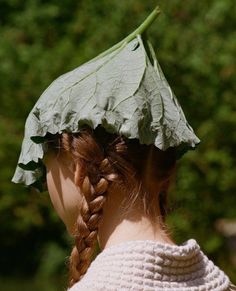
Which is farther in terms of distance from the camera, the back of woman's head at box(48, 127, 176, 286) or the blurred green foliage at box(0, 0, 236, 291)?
the blurred green foliage at box(0, 0, 236, 291)

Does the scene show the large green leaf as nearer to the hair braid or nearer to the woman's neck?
the hair braid

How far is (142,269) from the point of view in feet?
8.84

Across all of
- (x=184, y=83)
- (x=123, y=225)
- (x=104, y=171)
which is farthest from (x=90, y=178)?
(x=184, y=83)

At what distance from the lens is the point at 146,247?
2697mm

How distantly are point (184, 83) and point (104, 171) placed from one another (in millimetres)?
5149

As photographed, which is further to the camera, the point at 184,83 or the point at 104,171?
the point at 184,83

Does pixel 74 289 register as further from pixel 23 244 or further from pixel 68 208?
pixel 23 244

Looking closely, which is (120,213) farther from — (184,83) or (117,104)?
(184,83)

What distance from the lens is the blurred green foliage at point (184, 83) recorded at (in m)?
7.73

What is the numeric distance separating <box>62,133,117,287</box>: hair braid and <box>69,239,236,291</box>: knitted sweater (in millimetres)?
95

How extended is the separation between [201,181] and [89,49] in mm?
1249

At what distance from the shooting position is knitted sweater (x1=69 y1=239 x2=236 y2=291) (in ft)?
8.71

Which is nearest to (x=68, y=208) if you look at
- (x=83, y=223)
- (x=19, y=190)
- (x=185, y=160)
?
(x=83, y=223)

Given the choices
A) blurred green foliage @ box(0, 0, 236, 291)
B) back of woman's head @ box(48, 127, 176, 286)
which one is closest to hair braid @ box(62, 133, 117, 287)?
back of woman's head @ box(48, 127, 176, 286)
